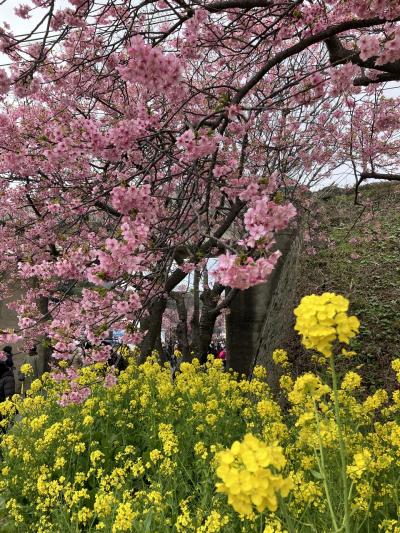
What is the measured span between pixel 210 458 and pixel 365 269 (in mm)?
5158

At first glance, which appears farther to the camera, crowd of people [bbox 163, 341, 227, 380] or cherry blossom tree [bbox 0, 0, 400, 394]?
crowd of people [bbox 163, 341, 227, 380]

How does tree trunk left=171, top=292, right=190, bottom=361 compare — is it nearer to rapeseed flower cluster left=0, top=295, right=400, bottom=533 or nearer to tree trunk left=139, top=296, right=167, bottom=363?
tree trunk left=139, top=296, right=167, bottom=363

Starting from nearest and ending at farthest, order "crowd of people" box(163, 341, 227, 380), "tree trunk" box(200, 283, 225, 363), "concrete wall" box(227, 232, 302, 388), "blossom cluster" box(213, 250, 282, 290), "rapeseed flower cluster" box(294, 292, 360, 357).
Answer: "rapeseed flower cluster" box(294, 292, 360, 357) → "blossom cluster" box(213, 250, 282, 290) → "crowd of people" box(163, 341, 227, 380) → "concrete wall" box(227, 232, 302, 388) → "tree trunk" box(200, 283, 225, 363)

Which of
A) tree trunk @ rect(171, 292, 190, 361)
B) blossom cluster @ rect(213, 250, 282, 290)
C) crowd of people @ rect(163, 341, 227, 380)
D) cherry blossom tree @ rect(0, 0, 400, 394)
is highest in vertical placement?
cherry blossom tree @ rect(0, 0, 400, 394)

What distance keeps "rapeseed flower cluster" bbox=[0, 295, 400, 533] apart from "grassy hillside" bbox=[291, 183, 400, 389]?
90 cm

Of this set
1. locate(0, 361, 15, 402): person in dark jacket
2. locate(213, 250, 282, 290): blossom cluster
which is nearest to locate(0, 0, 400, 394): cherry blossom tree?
locate(213, 250, 282, 290): blossom cluster

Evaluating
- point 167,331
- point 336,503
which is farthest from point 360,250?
point 167,331

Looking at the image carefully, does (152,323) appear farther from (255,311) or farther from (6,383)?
(6,383)

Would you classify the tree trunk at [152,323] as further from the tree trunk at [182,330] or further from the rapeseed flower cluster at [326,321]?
the rapeseed flower cluster at [326,321]

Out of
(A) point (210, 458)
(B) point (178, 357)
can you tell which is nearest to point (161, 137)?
(A) point (210, 458)

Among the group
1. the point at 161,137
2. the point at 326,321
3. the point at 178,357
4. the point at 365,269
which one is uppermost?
the point at 161,137

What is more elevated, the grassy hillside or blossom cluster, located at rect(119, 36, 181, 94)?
blossom cluster, located at rect(119, 36, 181, 94)

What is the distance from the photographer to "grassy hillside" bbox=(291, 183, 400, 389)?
5906 millimetres

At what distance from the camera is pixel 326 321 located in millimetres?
1497
